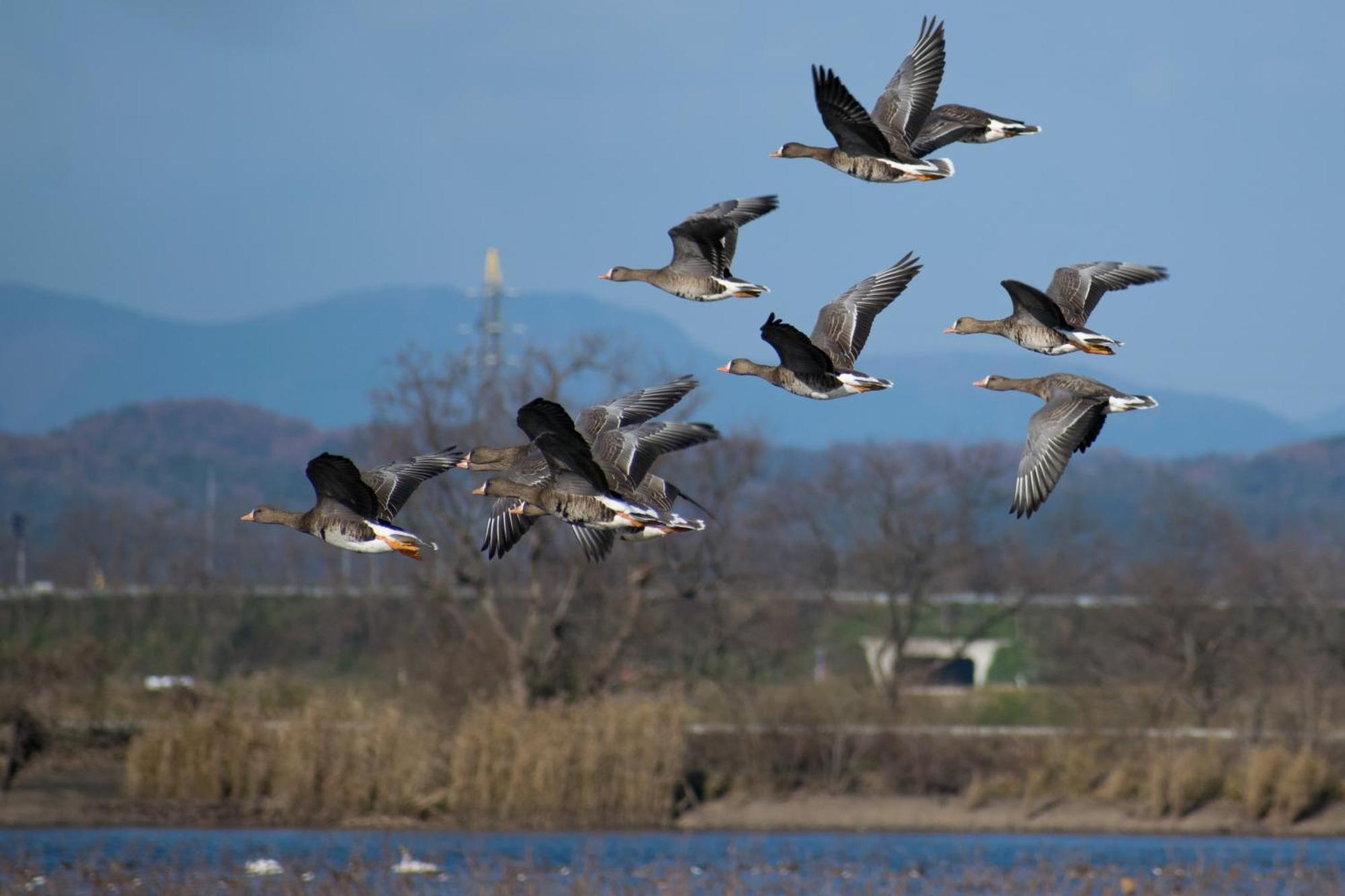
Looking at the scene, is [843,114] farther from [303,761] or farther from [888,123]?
[303,761]

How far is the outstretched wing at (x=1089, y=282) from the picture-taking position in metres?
17.5

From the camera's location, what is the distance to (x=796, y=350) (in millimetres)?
16359

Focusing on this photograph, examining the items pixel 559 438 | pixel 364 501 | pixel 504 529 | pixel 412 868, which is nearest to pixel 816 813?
pixel 412 868

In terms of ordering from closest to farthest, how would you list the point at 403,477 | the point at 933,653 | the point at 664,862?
1. the point at 403,477
2. the point at 664,862
3. the point at 933,653

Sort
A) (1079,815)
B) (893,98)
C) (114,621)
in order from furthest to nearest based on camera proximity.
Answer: (114,621)
(1079,815)
(893,98)

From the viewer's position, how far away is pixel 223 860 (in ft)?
99.1

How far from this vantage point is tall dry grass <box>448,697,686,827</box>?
4188 cm

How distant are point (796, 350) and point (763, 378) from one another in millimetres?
2664

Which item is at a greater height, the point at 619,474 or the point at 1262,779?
the point at 619,474

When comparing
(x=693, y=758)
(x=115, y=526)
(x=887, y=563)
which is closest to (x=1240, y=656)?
(x=887, y=563)

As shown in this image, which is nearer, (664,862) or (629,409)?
(629,409)

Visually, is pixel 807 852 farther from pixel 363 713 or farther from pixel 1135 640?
pixel 1135 640

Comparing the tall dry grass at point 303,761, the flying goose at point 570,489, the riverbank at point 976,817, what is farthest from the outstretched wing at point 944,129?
the riverbank at point 976,817

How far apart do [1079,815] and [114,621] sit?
148 ft
